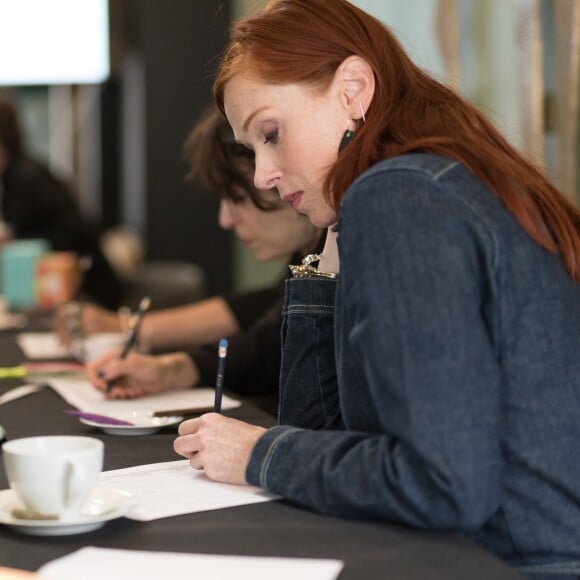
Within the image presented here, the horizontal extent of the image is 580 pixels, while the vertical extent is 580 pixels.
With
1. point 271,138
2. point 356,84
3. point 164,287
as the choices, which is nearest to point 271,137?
point 271,138

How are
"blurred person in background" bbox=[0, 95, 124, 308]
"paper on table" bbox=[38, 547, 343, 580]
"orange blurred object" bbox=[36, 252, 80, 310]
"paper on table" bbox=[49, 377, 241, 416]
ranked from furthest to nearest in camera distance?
"blurred person in background" bbox=[0, 95, 124, 308] → "orange blurred object" bbox=[36, 252, 80, 310] → "paper on table" bbox=[49, 377, 241, 416] → "paper on table" bbox=[38, 547, 343, 580]

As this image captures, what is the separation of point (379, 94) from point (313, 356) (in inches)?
13.3

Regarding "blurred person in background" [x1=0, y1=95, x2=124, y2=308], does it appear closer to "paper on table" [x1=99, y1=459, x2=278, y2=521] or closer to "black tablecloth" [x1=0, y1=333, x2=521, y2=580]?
"paper on table" [x1=99, y1=459, x2=278, y2=521]

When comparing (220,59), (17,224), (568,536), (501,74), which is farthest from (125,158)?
(568,536)

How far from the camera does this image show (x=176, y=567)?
0.92 m

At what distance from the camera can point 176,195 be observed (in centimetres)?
511

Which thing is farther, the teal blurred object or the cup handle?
the teal blurred object

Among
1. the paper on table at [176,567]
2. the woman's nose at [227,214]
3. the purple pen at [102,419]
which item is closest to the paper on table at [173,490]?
the paper on table at [176,567]

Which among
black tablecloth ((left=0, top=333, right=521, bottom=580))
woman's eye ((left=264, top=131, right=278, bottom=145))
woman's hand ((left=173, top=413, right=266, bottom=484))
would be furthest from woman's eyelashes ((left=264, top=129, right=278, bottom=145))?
black tablecloth ((left=0, top=333, right=521, bottom=580))

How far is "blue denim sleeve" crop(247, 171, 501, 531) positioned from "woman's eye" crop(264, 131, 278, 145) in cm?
23

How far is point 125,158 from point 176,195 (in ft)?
6.13

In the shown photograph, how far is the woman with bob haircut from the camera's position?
39.4 inches

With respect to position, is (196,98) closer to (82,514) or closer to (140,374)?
(140,374)

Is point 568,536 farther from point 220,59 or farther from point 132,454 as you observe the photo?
point 220,59
